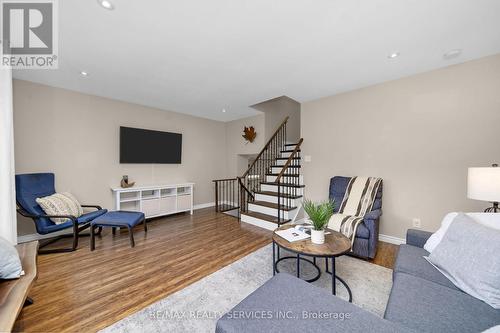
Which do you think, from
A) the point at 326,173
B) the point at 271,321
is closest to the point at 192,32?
the point at 271,321

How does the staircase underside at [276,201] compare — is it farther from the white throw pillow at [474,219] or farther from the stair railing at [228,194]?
the white throw pillow at [474,219]

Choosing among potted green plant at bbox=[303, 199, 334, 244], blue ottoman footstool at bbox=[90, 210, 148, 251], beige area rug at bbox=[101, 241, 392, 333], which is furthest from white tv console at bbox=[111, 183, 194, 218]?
potted green plant at bbox=[303, 199, 334, 244]

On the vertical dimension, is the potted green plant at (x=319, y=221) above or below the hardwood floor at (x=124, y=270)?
above

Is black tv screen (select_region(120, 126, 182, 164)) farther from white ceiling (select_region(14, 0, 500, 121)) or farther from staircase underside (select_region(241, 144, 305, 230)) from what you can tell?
staircase underside (select_region(241, 144, 305, 230))

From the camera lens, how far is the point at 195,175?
5.19 metres

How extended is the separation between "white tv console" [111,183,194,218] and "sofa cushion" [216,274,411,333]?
11.7ft

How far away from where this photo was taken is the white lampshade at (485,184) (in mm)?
1650

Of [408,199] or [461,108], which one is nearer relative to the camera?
[461,108]

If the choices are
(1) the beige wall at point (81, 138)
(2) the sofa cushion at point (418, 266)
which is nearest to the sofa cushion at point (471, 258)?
(2) the sofa cushion at point (418, 266)

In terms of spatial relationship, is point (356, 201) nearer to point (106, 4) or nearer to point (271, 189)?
point (271, 189)

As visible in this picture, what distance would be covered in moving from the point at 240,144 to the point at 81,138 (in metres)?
3.55

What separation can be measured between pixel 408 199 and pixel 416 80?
1.77m

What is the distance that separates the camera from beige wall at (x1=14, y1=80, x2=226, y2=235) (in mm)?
2949

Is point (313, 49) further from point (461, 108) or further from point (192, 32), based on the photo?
point (461, 108)
